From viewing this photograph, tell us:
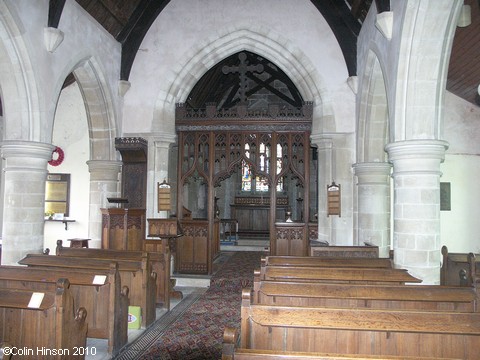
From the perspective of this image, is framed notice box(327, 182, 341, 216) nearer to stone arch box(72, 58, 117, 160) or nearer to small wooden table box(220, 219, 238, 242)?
stone arch box(72, 58, 117, 160)

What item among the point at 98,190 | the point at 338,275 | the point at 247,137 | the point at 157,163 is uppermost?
the point at 247,137

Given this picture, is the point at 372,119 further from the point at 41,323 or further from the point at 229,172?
the point at 41,323

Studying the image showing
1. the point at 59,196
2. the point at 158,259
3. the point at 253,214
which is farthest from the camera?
the point at 253,214

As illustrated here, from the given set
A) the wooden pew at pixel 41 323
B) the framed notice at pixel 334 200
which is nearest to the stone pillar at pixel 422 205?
the framed notice at pixel 334 200

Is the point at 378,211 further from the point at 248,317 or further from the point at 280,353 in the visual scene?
the point at 280,353

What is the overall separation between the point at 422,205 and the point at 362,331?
8.20 feet

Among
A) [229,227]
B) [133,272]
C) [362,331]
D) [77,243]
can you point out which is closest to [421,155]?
[362,331]

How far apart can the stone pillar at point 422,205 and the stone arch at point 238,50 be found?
3.29 meters

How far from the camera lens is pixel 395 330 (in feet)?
7.98

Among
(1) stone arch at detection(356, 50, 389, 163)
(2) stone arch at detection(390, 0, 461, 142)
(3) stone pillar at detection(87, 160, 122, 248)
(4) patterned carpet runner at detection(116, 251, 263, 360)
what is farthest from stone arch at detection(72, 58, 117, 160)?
(2) stone arch at detection(390, 0, 461, 142)

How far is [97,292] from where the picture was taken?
4.00 m

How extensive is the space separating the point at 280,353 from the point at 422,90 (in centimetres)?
381

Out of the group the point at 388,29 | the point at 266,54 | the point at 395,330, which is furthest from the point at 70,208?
the point at 395,330

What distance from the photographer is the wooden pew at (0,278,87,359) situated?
296 centimetres
